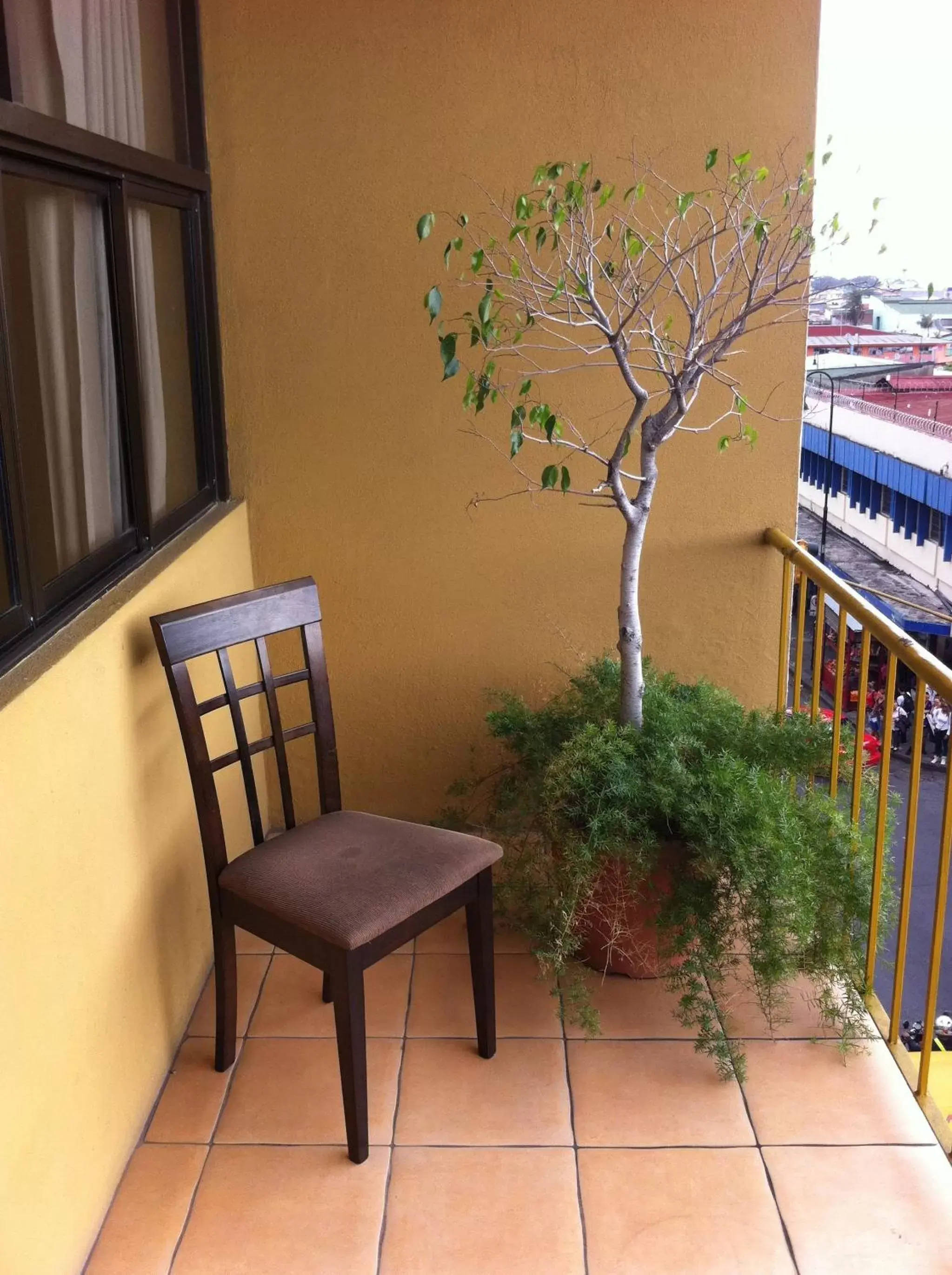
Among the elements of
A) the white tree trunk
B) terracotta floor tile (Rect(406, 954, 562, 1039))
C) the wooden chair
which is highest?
the white tree trunk

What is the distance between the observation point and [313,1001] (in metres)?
2.39

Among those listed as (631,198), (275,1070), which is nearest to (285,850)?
(275,1070)

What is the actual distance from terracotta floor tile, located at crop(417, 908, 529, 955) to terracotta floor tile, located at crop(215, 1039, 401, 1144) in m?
0.37

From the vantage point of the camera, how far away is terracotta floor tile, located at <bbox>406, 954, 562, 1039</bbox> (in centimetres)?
229

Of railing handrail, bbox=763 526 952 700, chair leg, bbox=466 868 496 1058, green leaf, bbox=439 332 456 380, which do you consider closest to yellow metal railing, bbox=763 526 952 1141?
railing handrail, bbox=763 526 952 700

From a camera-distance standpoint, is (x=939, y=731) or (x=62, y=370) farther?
(x=939, y=731)

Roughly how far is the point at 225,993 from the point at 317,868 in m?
0.36

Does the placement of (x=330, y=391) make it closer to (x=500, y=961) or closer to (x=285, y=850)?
(x=285, y=850)

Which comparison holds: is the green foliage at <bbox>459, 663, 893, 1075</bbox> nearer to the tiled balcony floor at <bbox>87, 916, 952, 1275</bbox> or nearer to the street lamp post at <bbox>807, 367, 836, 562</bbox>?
the tiled balcony floor at <bbox>87, 916, 952, 1275</bbox>

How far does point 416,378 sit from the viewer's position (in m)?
2.71

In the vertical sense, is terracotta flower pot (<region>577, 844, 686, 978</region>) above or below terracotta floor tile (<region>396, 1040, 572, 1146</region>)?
above

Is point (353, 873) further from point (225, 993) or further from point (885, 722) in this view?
point (885, 722)

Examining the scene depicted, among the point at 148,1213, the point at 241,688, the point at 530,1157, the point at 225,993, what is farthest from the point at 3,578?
the point at 530,1157

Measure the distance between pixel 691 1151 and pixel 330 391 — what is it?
192 centimetres
